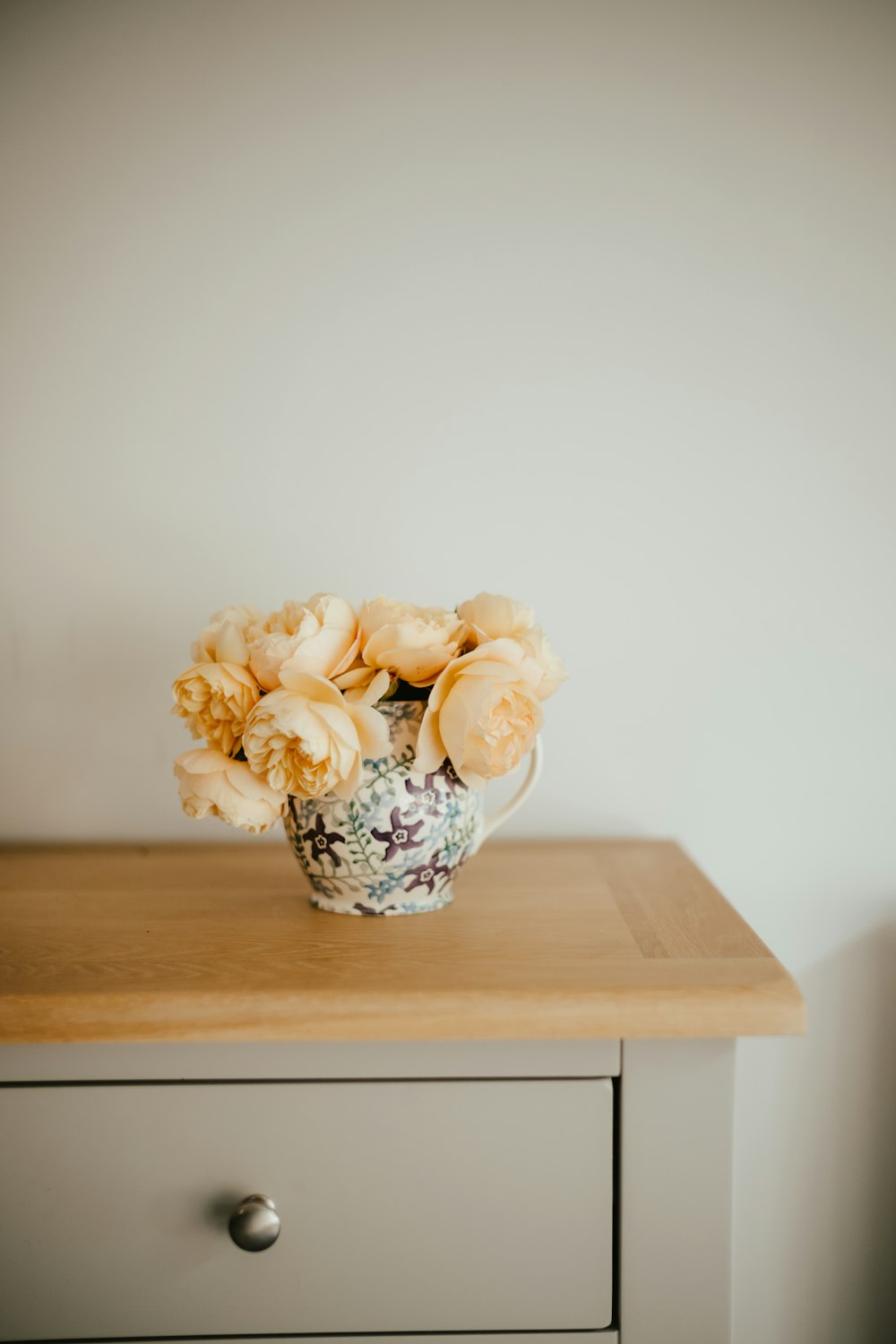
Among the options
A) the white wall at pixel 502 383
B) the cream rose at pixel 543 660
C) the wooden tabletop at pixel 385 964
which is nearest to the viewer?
the wooden tabletop at pixel 385 964

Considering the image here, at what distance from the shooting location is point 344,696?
2.40 feet

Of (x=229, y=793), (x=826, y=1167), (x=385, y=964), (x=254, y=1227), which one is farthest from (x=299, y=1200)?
(x=826, y=1167)

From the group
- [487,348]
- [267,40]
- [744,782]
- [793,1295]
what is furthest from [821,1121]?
[267,40]

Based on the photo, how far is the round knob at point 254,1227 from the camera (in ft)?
2.07

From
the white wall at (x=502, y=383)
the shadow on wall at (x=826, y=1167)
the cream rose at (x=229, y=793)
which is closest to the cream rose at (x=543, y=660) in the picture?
the cream rose at (x=229, y=793)

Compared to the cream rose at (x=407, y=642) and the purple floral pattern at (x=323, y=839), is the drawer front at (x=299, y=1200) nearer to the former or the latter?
the purple floral pattern at (x=323, y=839)

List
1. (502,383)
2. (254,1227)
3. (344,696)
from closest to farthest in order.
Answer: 1. (254,1227)
2. (344,696)
3. (502,383)

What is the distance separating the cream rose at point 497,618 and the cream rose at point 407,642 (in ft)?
0.05

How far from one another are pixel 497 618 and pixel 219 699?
0.72 ft

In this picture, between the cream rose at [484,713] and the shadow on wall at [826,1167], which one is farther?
the shadow on wall at [826,1167]

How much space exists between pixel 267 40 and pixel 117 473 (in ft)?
1.62

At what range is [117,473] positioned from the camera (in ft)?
3.51

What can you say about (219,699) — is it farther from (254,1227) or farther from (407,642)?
(254,1227)

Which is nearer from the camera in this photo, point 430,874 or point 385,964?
point 385,964
